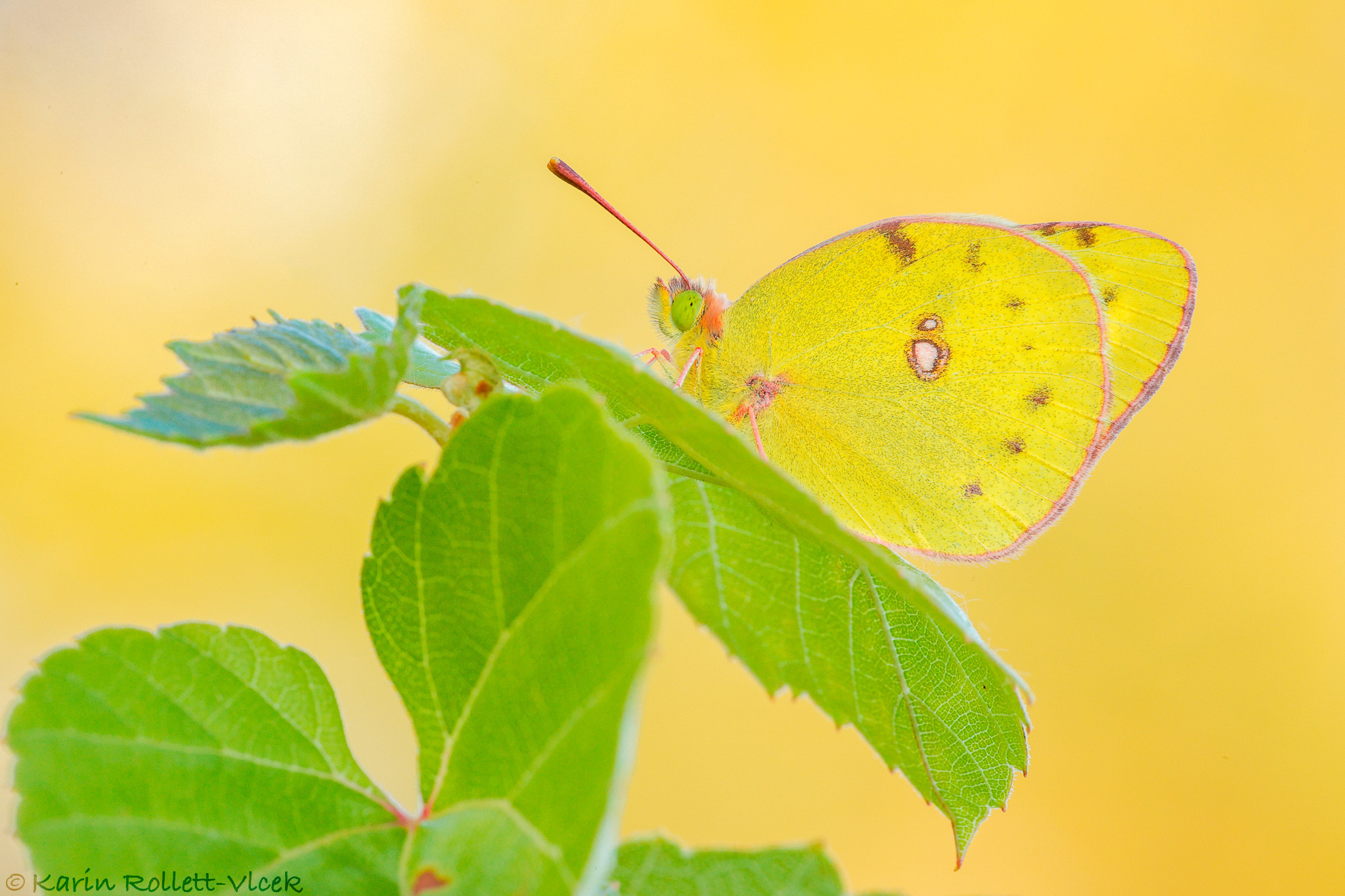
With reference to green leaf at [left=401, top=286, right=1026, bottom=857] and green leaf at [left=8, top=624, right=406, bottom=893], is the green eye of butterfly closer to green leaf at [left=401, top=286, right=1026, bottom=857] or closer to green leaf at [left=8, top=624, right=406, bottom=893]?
green leaf at [left=401, top=286, right=1026, bottom=857]

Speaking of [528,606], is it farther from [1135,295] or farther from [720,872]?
[1135,295]

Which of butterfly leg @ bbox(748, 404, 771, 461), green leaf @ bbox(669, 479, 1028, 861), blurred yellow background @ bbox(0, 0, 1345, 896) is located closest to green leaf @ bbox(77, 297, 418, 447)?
green leaf @ bbox(669, 479, 1028, 861)

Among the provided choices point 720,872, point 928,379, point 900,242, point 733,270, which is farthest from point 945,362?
point 733,270

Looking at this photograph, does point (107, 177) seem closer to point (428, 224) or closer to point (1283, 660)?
point (428, 224)

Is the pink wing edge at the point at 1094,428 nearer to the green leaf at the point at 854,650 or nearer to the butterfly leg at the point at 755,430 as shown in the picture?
the butterfly leg at the point at 755,430

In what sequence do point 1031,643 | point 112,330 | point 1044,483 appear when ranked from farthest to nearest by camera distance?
1. point 1031,643
2. point 112,330
3. point 1044,483

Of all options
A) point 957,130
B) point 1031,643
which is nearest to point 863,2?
point 957,130

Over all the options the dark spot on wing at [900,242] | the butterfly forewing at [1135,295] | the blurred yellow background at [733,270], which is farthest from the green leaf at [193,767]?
the blurred yellow background at [733,270]
